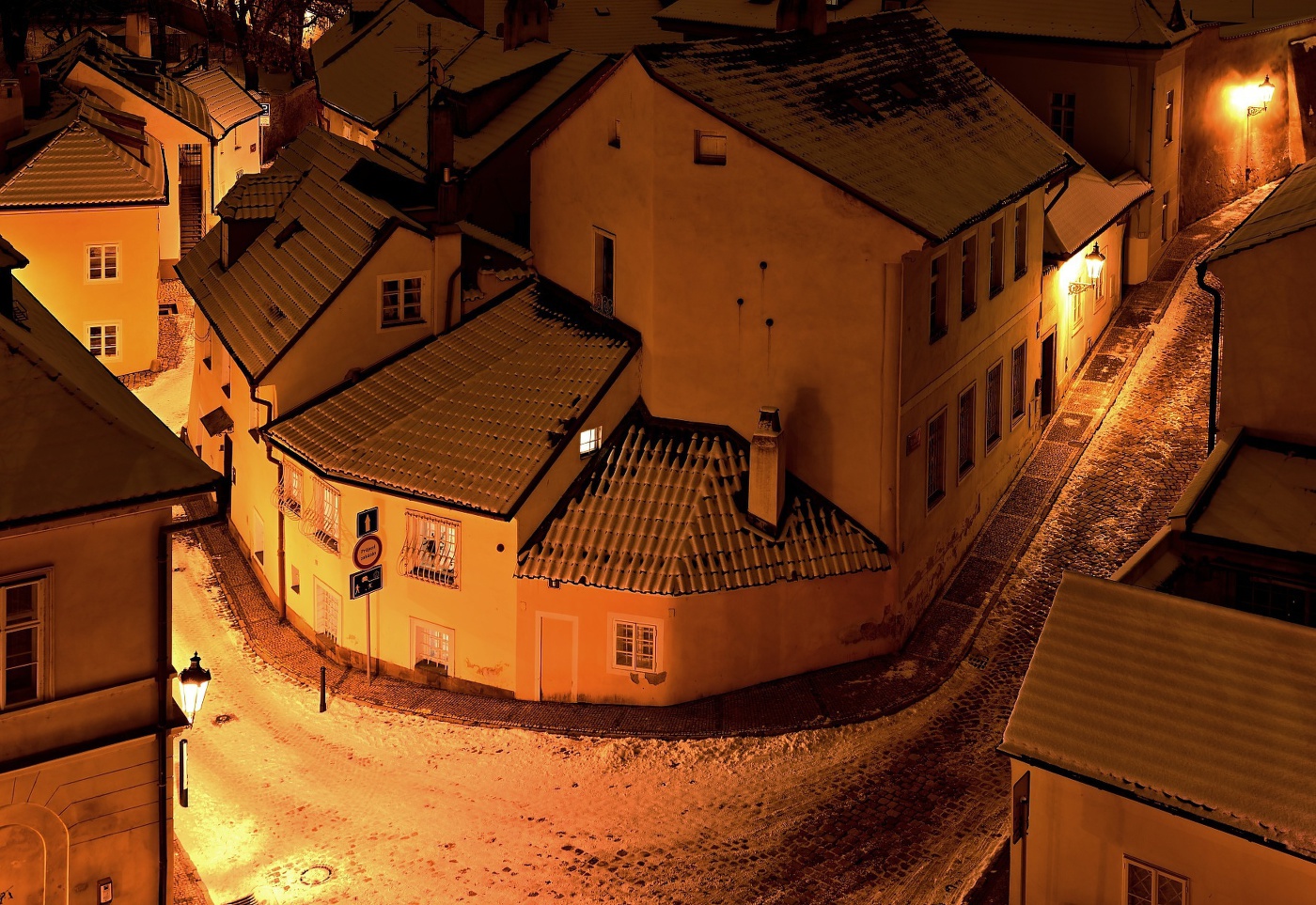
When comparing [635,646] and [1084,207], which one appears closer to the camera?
[635,646]

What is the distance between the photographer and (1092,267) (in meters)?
46.9

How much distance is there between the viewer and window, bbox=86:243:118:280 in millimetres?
53438

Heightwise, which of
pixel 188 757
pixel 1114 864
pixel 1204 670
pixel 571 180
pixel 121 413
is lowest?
pixel 188 757

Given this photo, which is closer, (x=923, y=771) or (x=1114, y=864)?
(x=1114, y=864)

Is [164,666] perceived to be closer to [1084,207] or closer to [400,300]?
[400,300]

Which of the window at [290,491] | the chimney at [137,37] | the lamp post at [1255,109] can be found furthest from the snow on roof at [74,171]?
the lamp post at [1255,109]

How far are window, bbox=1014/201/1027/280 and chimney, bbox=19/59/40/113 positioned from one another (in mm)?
33949

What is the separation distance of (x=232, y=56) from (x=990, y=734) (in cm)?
6972

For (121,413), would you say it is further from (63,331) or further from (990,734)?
(990,734)

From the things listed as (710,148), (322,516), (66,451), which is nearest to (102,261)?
(322,516)

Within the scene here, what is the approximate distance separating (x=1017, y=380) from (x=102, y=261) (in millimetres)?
30355

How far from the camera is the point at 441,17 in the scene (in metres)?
65.7

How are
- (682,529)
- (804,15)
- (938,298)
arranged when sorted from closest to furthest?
(682,529) → (938,298) → (804,15)

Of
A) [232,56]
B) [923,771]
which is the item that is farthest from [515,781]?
[232,56]
